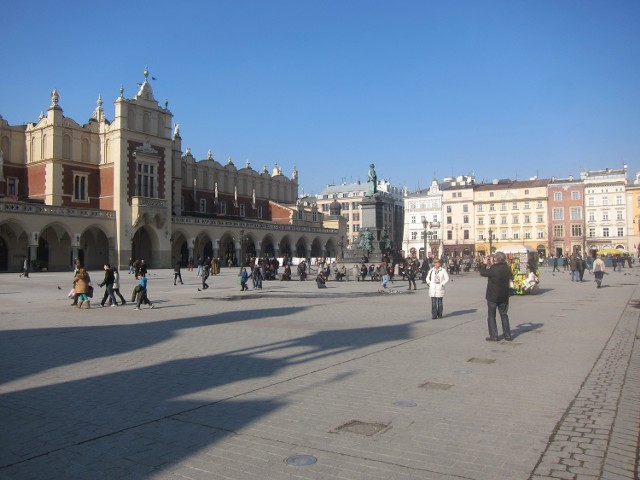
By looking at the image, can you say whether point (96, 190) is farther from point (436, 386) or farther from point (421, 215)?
point (421, 215)

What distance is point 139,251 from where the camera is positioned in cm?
5459

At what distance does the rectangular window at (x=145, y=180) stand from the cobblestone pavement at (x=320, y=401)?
4002 cm

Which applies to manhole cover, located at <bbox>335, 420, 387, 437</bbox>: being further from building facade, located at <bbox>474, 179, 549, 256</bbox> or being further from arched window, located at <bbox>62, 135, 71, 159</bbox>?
building facade, located at <bbox>474, 179, 549, 256</bbox>

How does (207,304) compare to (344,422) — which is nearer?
(344,422)

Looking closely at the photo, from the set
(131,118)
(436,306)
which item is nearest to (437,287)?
(436,306)

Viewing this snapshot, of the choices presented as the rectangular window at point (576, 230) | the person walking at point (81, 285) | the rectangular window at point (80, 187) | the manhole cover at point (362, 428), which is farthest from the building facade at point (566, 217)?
the manhole cover at point (362, 428)

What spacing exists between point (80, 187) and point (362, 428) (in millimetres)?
50677

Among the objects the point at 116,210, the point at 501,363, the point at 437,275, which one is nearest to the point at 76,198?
the point at 116,210

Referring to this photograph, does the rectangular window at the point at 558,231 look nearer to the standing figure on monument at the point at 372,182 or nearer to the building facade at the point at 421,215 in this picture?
the building facade at the point at 421,215

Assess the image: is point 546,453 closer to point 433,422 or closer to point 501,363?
point 433,422

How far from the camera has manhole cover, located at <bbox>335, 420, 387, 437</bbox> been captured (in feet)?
16.8

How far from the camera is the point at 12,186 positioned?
51.3 meters

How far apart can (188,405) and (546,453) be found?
363 centimetres

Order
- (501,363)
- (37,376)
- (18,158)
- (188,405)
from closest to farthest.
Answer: (188,405) < (37,376) < (501,363) < (18,158)
